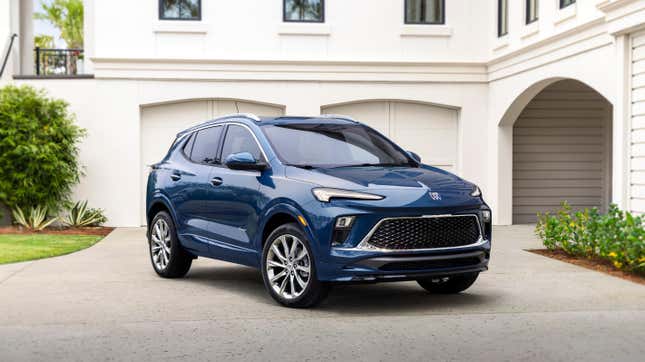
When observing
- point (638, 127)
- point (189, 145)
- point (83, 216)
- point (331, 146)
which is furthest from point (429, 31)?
point (331, 146)

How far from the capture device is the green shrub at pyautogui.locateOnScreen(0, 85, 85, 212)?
58.4 feet

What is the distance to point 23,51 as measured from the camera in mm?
23047

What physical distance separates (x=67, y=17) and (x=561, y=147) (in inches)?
1135

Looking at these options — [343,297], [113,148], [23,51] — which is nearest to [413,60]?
[113,148]

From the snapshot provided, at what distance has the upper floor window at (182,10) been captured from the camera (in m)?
19.4

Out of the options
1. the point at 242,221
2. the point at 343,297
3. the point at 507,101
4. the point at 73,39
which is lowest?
the point at 343,297

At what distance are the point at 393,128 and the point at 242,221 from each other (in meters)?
11.6

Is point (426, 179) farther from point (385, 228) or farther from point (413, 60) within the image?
point (413, 60)

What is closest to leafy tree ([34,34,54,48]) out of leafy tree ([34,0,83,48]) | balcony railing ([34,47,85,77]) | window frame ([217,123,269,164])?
leafy tree ([34,0,83,48])

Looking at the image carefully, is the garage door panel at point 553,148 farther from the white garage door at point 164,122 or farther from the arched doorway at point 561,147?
the white garage door at point 164,122

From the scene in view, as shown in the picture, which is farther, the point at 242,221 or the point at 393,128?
the point at 393,128

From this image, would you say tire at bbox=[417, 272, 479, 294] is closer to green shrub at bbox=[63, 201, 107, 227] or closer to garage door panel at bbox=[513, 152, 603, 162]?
green shrub at bbox=[63, 201, 107, 227]

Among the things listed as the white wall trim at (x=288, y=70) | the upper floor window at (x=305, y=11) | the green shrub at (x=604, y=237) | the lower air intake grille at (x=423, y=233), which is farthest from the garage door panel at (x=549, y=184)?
the lower air intake grille at (x=423, y=233)

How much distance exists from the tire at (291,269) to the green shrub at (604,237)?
441 cm
